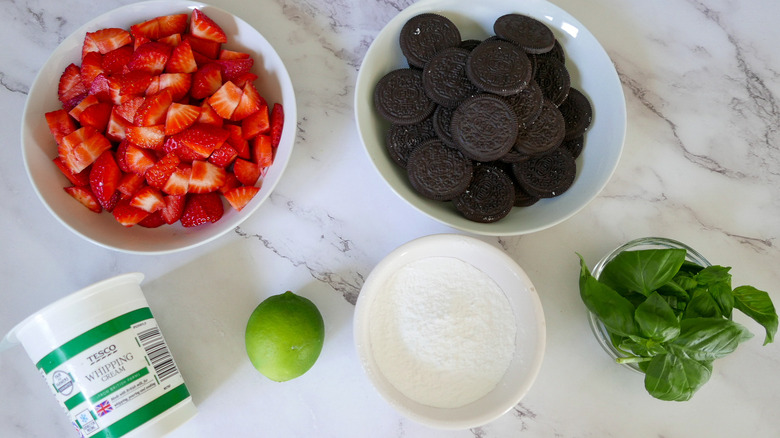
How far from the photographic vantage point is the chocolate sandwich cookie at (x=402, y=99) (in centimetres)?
117

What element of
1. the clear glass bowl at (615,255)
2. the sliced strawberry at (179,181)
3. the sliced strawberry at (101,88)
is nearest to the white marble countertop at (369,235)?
the clear glass bowl at (615,255)

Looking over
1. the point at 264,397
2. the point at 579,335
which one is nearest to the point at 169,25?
the point at 264,397

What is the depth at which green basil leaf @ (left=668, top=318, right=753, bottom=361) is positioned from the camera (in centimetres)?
95

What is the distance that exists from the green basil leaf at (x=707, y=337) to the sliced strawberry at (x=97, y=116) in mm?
1192

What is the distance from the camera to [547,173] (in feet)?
3.84

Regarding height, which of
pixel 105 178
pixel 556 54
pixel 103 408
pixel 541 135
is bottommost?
pixel 103 408

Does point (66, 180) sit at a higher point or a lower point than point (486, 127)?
lower

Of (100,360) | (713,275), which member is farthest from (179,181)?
(713,275)

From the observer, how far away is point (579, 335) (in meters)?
1.28

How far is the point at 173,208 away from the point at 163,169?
0.28 feet

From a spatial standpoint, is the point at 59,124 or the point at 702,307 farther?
the point at 59,124

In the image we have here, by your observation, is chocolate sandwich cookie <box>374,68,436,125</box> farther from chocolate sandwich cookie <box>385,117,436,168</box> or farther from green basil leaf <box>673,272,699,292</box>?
green basil leaf <box>673,272,699,292</box>

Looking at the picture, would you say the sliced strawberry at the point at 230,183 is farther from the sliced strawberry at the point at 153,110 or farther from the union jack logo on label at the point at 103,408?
the union jack logo on label at the point at 103,408

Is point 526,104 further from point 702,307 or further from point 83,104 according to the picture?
point 83,104
